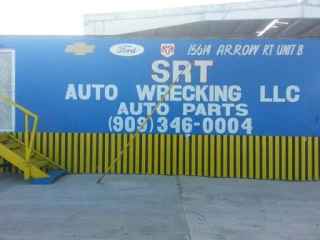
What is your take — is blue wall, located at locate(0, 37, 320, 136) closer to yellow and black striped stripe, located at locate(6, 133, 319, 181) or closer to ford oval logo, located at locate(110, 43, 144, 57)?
ford oval logo, located at locate(110, 43, 144, 57)

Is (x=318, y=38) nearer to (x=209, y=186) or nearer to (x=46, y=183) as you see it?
(x=209, y=186)

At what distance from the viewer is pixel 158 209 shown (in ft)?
19.5

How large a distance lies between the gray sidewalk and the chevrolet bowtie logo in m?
3.23

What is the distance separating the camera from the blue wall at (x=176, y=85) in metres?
8.65

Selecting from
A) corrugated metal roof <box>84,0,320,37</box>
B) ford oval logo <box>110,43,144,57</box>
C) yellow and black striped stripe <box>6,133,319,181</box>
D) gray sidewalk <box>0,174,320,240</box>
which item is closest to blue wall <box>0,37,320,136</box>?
ford oval logo <box>110,43,144,57</box>

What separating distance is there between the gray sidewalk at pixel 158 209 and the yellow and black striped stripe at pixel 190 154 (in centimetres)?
42

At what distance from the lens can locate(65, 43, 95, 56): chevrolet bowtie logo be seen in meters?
8.83

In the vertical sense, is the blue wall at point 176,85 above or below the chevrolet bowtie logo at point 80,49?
below

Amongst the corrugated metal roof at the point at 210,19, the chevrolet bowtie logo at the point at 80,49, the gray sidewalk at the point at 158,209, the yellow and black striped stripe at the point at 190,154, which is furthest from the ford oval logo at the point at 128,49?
the corrugated metal roof at the point at 210,19

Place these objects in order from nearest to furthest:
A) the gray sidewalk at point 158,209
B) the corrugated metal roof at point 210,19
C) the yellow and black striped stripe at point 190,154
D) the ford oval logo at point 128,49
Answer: the gray sidewalk at point 158,209 < the yellow and black striped stripe at point 190,154 < the ford oval logo at point 128,49 < the corrugated metal roof at point 210,19

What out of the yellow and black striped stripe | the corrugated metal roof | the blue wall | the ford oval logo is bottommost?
the yellow and black striped stripe

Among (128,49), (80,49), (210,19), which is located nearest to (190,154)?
(128,49)

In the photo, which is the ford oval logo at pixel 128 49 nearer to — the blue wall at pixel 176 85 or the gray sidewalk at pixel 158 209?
the blue wall at pixel 176 85

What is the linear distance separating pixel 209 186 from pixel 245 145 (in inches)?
64.2
